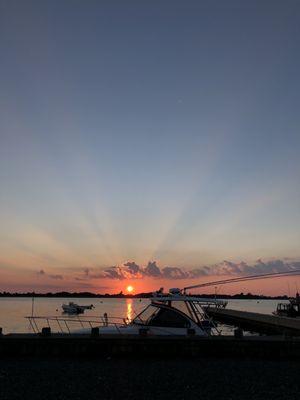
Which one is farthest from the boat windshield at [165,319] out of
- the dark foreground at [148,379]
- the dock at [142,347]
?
the dark foreground at [148,379]

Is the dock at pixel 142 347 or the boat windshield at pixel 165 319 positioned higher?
the boat windshield at pixel 165 319

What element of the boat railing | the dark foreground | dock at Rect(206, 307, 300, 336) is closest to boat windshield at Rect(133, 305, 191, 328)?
the boat railing

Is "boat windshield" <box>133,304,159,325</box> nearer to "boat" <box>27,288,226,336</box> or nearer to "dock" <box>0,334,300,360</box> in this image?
"boat" <box>27,288,226,336</box>

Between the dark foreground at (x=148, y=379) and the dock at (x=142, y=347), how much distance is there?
0.59m

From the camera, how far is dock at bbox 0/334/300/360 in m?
17.2

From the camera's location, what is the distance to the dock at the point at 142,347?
17.2 meters

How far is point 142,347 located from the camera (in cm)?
1753

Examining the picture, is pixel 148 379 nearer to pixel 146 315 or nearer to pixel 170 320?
pixel 170 320

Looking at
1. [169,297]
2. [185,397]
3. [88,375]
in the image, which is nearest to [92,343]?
[88,375]

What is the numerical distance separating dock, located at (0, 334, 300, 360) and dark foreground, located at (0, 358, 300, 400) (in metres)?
0.59

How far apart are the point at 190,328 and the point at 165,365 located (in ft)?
14.8

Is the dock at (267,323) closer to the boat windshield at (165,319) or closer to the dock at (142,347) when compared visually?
the boat windshield at (165,319)

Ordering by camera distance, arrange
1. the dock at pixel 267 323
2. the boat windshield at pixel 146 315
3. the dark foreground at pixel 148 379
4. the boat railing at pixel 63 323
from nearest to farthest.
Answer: the dark foreground at pixel 148 379 → the boat windshield at pixel 146 315 → the boat railing at pixel 63 323 → the dock at pixel 267 323

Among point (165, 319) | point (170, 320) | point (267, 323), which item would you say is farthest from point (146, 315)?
point (267, 323)
